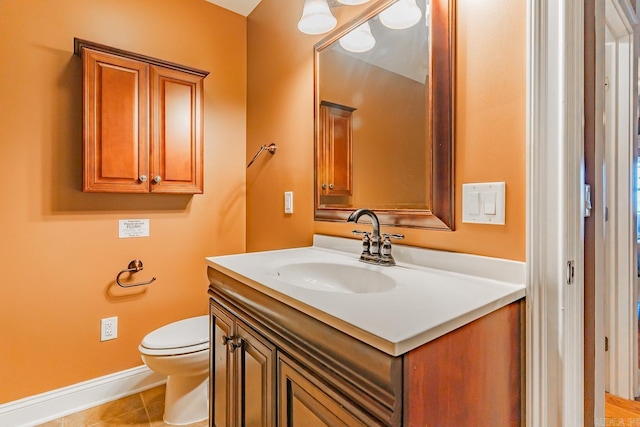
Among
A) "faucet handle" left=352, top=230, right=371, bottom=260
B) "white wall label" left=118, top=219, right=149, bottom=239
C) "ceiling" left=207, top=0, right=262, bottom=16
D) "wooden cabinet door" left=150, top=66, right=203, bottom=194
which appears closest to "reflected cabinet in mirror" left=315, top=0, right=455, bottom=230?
"faucet handle" left=352, top=230, right=371, bottom=260

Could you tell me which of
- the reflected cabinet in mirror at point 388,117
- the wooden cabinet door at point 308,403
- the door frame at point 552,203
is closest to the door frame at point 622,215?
the door frame at point 552,203

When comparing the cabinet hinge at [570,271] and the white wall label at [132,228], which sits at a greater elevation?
the white wall label at [132,228]

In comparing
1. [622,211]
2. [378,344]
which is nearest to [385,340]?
[378,344]

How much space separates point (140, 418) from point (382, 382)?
170cm

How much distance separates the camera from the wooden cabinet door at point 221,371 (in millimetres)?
1109

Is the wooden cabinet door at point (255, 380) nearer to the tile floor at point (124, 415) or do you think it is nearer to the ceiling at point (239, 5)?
the tile floor at point (124, 415)

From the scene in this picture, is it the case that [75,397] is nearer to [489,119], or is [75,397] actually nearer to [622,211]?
[489,119]

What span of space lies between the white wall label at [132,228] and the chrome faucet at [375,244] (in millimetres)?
1377

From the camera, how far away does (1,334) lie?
156cm

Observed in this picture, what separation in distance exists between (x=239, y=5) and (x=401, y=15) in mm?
1419

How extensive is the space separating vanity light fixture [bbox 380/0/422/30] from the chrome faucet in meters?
0.72

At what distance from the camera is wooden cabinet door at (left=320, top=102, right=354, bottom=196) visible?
1.49 m

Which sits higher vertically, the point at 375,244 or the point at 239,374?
the point at 375,244

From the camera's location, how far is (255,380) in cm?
96
